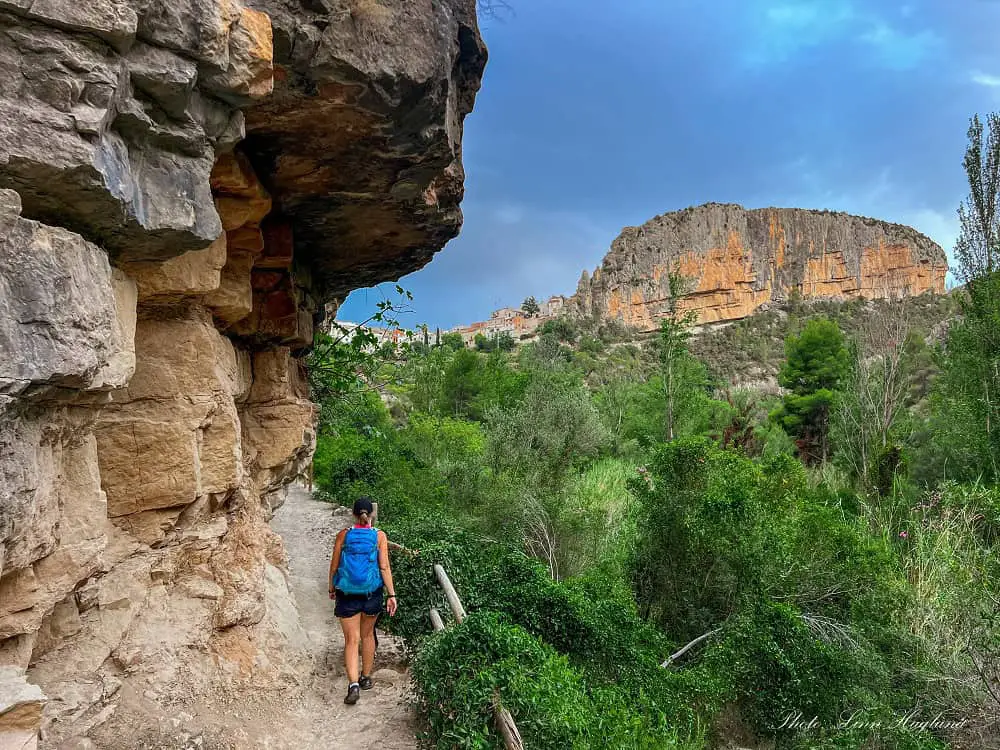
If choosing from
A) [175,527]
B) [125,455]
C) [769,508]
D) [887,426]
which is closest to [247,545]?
[175,527]

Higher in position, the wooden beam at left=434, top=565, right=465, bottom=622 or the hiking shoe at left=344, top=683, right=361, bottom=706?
the wooden beam at left=434, top=565, right=465, bottom=622

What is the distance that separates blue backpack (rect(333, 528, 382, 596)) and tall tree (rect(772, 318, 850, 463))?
749 inches

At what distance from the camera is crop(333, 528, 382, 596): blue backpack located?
4.65m

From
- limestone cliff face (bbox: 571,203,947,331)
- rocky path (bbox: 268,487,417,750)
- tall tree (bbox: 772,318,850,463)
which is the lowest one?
rocky path (bbox: 268,487,417,750)

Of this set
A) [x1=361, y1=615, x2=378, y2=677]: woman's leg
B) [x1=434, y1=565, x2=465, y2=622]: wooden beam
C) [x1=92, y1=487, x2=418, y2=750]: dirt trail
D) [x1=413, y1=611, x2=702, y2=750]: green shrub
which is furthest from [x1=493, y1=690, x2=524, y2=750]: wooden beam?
[x1=361, y1=615, x2=378, y2=677]: woman's leg

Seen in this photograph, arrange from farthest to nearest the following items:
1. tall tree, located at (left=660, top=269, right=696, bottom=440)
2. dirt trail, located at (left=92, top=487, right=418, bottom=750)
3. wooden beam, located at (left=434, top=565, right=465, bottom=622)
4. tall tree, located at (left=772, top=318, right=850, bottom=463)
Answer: tall tree, located at (left=772, top=318, right=850, bottom=463) < tall tree, located at (left=660, top=269, right=696, bottom=440) < wooden beam, located at (left=434, top=565, right=465, bottom=622) < dirt trail, located at (left=92, top=487, right=418, bottom=750)

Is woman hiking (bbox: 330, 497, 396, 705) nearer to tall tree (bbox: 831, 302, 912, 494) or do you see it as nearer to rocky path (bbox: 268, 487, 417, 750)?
rocky path (bbox: 268, 487, 417, 750)

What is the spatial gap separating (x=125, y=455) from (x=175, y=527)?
57cm

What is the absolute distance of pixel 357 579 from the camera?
15.2 feet

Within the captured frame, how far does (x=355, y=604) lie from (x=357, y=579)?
0.22 m

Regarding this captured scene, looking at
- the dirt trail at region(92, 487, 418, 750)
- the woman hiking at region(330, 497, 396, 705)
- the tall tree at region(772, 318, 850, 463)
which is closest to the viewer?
the dirt trail at region(92, 487, 418, 750)

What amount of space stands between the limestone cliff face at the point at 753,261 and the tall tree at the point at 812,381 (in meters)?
40.7

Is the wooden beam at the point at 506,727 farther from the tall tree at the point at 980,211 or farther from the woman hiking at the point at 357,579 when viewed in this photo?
the tall tree at the point at 980,211

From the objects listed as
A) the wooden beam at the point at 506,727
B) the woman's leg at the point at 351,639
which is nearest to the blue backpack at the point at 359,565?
the woman's leg at the point at 351,639
